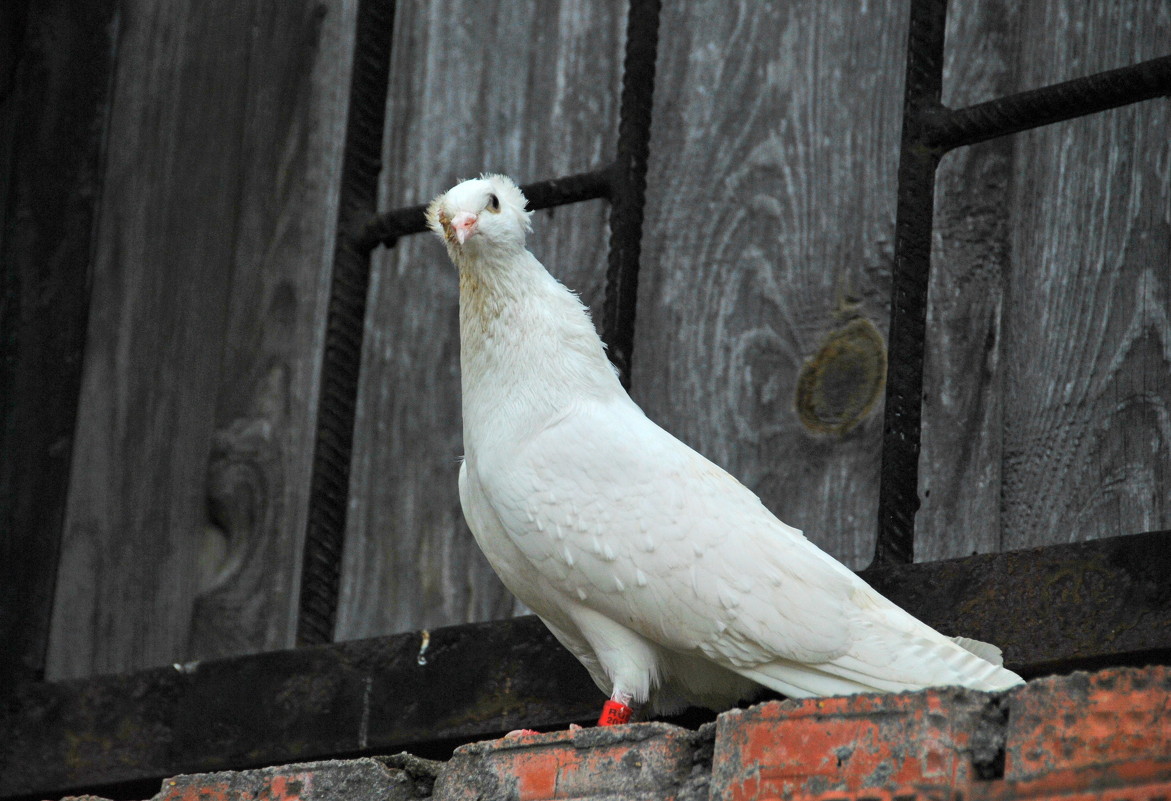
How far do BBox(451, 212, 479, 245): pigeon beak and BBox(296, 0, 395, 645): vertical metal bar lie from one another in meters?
0.57

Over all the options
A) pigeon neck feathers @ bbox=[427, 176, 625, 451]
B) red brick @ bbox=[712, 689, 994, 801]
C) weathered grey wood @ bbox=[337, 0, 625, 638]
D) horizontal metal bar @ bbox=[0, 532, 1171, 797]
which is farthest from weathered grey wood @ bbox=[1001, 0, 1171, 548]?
red brick @ bbox=[712, 689, 994, 801]

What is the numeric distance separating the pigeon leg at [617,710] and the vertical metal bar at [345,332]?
0.86 meters

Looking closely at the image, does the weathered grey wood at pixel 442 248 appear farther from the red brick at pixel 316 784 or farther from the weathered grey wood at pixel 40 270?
the red brick at pixel 316 784

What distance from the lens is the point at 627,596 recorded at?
2.84m

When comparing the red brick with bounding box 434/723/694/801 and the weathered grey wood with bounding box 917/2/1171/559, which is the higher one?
the weathered grey wood with bounding box 917/2/1171/559

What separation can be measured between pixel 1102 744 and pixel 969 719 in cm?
17

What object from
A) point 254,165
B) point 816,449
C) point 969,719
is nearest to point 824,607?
point 969,719

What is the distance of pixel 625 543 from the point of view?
2.86 metres

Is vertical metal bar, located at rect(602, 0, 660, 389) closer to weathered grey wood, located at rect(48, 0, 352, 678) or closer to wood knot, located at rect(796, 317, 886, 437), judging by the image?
wood knot, located at rect(796, 317, 886, 437)

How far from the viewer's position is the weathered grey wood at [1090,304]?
3408 millimetres

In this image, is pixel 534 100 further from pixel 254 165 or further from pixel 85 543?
pixel 85 543

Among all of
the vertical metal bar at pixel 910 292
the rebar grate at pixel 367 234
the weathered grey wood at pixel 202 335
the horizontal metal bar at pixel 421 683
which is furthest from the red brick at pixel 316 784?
the weathered grey wood at pixel 202 335

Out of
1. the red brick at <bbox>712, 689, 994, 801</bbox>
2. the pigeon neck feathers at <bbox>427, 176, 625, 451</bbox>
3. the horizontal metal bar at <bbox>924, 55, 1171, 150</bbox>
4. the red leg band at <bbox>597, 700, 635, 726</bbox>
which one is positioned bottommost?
the red brick at <bbox>712, 689, 994, 801</bbox>

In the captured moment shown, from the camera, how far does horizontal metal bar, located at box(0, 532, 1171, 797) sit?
266cm
